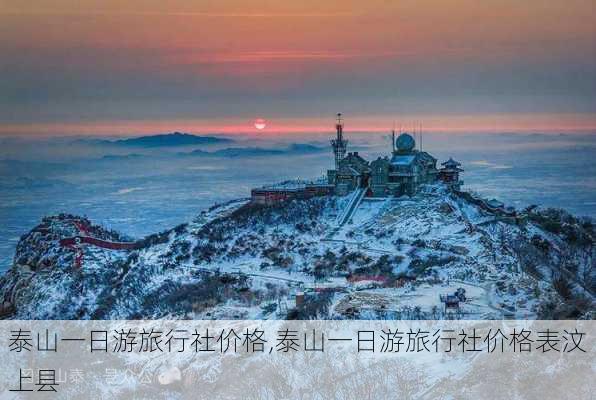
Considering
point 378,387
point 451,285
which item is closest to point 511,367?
point 378,387

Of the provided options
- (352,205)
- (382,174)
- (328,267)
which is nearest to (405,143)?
(382,174)

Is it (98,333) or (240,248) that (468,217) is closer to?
(240,248)

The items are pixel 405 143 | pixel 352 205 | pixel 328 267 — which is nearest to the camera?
pixel 328 267

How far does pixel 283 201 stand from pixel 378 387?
102 feet

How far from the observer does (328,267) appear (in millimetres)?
66875

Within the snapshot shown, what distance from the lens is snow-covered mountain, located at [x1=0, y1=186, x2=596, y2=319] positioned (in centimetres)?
5788

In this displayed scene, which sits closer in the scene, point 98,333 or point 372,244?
point 98,333

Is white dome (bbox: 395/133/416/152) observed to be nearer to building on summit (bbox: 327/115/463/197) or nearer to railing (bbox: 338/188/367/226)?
building on summit (bbox: 327/115/463/197)

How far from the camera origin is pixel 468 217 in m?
75.6

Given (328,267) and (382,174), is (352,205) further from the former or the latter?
(328,267)

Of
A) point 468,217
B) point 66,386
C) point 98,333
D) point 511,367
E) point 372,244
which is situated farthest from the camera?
point 468,217

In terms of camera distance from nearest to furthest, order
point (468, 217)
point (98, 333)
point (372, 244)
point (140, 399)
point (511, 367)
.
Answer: point (511, 367) < point (140, 399) < point (98, 333) < point (372, 244) < point (468, 217)

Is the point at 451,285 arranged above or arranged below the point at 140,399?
above

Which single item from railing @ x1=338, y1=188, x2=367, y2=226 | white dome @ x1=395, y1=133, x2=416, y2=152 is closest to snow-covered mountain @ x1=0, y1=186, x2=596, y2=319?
railing @ x1=338, y1=188, x2=367, y2=226
